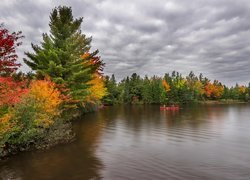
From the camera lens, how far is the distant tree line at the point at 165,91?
317ft

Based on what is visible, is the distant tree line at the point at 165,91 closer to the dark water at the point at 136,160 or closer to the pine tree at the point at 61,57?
the pine tree at the point at 61,57

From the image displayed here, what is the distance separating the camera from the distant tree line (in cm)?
9662

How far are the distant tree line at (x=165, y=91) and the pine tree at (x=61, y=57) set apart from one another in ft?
182

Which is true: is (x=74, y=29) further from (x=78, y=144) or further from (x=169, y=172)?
(x=169, y=172)

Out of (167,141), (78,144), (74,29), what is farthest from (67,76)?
(167,141)

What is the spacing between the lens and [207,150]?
16922mm

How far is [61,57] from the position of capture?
92.9 feet

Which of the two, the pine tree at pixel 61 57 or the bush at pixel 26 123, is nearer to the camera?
the bush at pixel 26 123

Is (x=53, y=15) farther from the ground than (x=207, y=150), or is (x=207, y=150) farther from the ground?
(x=53, y=15)

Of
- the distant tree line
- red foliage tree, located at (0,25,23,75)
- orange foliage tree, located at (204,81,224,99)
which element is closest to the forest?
red foliage tree, located at (0,25,23,75)

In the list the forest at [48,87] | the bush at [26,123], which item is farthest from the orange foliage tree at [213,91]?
the bush at [26,123]

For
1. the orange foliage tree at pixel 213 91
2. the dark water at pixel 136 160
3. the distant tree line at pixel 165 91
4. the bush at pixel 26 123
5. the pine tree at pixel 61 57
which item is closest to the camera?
the dark water at pixel 136 160

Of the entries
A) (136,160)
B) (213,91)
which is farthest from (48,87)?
(213,91)

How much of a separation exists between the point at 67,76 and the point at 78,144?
12419 mm
